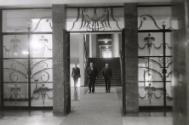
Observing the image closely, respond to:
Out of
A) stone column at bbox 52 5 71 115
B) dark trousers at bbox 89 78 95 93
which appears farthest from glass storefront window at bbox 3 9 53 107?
dark trousers at bbox 89 78 95 93

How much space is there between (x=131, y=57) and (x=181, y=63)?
23.3ft

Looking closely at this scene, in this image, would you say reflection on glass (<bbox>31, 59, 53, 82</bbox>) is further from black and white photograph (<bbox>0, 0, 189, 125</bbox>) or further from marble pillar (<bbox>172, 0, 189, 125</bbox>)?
marble pillar (<bbox>172, 0, 189, 125</bbox>)

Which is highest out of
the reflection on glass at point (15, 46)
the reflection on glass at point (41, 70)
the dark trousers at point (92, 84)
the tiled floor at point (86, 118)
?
the reflection on glass at point (15, 46)

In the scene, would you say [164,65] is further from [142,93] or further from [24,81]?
[24,81]

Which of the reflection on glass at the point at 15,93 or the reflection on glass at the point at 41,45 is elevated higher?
the reflection on glass at the point at 41,45

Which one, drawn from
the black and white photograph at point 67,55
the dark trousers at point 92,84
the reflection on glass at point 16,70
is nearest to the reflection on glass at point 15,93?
the black and white photograph at point 67,55

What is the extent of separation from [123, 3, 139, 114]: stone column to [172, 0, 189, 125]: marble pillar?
6954mm

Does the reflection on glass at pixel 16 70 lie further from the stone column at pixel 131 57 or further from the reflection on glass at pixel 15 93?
the stone column at pixel 131 57

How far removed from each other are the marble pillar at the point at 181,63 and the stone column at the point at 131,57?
22.8 feet

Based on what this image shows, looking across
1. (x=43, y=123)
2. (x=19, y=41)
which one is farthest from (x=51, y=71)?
(x=43, y=123)

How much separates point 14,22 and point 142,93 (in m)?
4.62

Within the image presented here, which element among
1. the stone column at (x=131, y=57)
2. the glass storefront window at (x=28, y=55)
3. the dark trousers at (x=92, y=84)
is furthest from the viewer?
the dark trousers at (x=92, y=84)

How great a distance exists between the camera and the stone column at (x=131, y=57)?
8.51 meters

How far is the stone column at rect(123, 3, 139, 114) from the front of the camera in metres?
8.51
